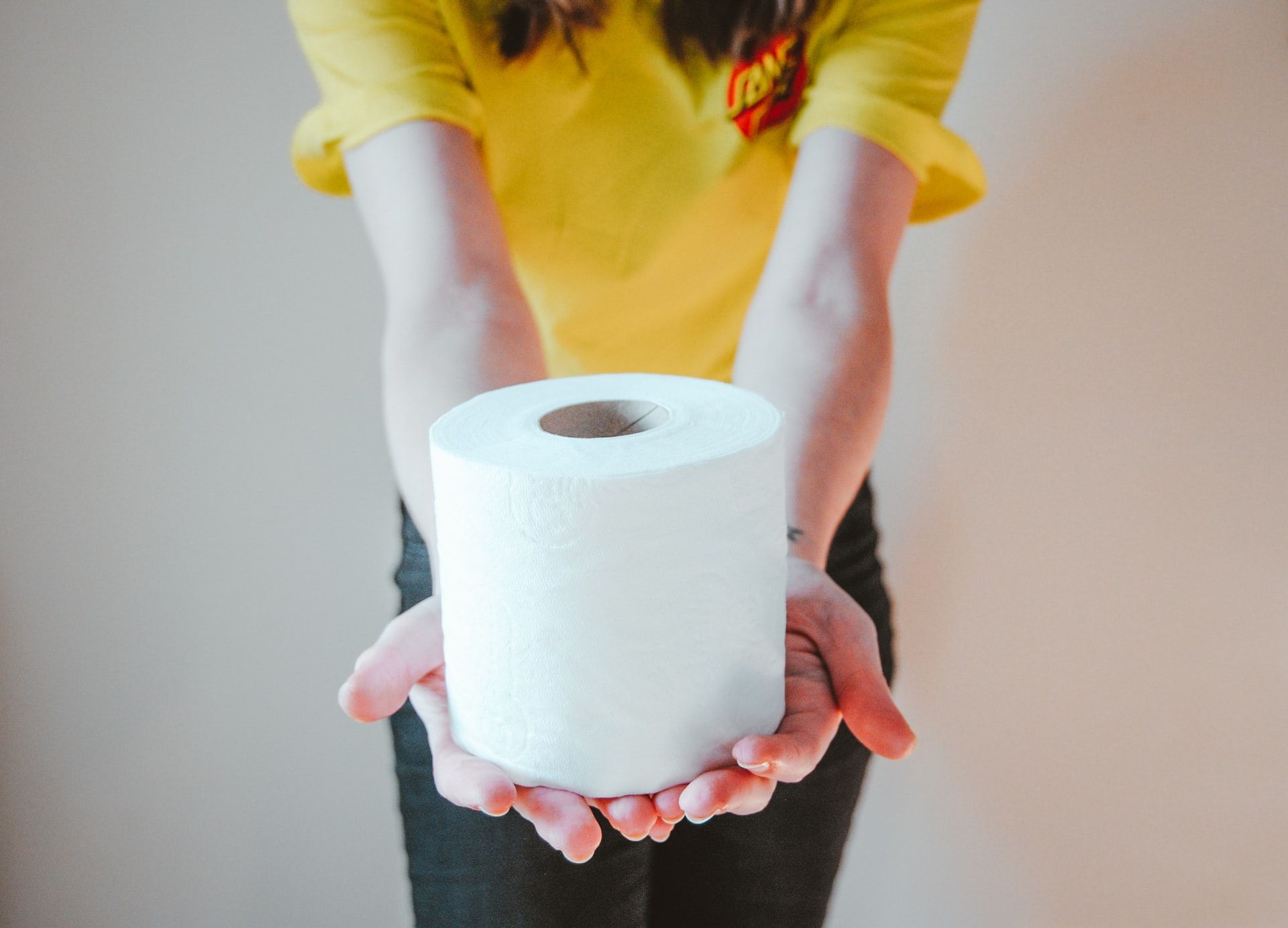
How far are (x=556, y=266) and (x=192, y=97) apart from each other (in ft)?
1.37

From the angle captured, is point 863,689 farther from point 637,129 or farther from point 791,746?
point 637,129

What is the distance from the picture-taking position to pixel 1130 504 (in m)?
1.19

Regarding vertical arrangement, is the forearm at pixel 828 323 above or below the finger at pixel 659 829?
above

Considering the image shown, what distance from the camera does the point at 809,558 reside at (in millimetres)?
650

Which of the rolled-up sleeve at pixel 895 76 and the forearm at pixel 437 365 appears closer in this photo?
the forearm at pixel 437 365

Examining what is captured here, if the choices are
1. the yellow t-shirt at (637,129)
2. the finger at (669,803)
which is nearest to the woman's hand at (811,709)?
the finger at (669,803)

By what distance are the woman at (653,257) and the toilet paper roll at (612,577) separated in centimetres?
6

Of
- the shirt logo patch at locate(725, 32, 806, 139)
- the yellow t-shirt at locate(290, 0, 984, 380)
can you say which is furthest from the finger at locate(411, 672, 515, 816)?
the shirt logo patch at locate(725, 32, 806, 139)

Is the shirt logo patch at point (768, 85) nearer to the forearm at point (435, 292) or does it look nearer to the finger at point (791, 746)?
the forearm at point (435, 292)

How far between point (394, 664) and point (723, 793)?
198mm

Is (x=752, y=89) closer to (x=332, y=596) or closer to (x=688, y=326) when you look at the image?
(x=688, y=326)

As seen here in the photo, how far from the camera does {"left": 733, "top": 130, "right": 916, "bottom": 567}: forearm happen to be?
678 mm

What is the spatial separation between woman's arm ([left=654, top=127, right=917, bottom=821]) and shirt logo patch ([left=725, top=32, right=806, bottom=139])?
5cm

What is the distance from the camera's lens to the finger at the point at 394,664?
535 mm
